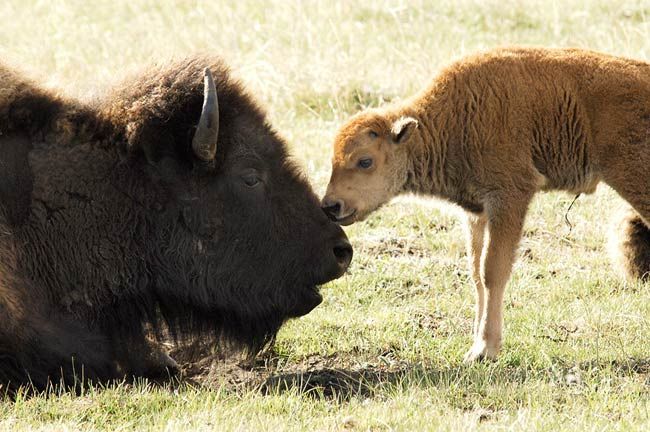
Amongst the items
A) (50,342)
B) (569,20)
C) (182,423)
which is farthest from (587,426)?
(569,20)

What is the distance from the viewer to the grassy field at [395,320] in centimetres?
546

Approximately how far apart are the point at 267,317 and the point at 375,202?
1.20 m

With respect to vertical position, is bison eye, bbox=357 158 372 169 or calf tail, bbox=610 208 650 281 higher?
bison eye, bbox=357 158 372 169

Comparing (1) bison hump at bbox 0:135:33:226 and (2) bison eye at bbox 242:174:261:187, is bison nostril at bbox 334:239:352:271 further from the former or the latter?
(1) bison hump at bbox 0:135:33:226

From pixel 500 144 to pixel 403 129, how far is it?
0.63 meters

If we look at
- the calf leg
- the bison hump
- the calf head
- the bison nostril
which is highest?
the bison hump

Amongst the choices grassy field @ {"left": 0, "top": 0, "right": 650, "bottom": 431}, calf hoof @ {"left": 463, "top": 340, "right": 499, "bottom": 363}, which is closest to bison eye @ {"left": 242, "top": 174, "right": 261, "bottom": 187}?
grassy field @ {"left": 0, "top": 0, "right": 650, "bottom": 431}

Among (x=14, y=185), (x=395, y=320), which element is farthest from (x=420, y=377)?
(x=14, y=185)

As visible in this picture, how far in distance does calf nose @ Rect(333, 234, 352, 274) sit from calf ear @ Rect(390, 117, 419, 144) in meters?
1.03

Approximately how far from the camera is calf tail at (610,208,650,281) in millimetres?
8031

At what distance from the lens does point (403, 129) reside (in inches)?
283

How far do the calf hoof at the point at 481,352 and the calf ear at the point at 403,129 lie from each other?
56.6 inches

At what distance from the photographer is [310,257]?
21.2 ft

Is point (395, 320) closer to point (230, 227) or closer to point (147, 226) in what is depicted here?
point (230, 227)
